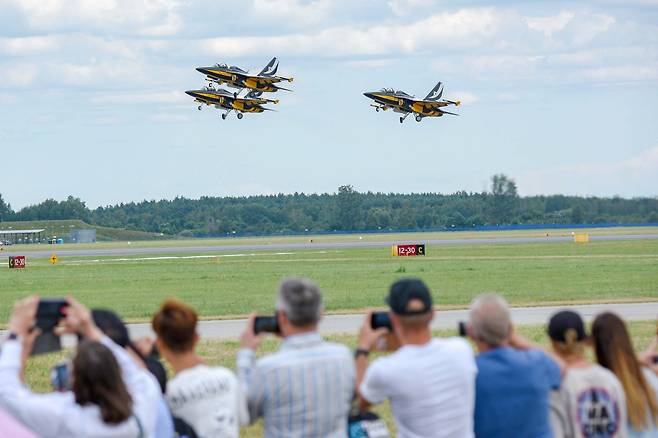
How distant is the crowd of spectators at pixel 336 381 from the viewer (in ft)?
20.7

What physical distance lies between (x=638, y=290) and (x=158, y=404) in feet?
103

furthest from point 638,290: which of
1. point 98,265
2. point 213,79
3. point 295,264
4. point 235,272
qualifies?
point 213,79

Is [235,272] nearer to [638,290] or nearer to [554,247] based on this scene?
[638,290]

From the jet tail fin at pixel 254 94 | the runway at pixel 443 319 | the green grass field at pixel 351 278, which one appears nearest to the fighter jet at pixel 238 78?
the jet tail fin at pixel 254 94

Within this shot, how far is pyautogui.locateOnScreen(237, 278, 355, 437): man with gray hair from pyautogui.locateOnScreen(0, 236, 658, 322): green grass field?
23.2 meters

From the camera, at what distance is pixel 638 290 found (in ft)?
119

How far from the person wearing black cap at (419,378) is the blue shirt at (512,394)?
23 centimetres

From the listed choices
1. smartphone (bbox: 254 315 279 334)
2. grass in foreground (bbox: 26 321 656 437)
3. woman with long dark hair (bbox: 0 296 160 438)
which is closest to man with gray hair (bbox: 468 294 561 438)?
smartphone (bbox: 254 315 279 334)

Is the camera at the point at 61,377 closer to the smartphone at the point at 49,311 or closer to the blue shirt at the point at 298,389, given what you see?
the smartphone at the point at 49,311

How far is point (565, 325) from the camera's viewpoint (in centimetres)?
750

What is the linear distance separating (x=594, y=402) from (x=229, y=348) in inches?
570

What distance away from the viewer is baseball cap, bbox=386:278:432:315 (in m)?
6.91

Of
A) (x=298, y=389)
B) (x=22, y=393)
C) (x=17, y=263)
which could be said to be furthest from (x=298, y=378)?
(x=17, y=263)

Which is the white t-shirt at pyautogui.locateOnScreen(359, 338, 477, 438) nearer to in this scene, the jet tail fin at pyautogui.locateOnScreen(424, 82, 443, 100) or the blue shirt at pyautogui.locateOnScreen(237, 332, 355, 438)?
the blue shirt at pyautogui.locateOnScreen(237, 332, 355, 438)
